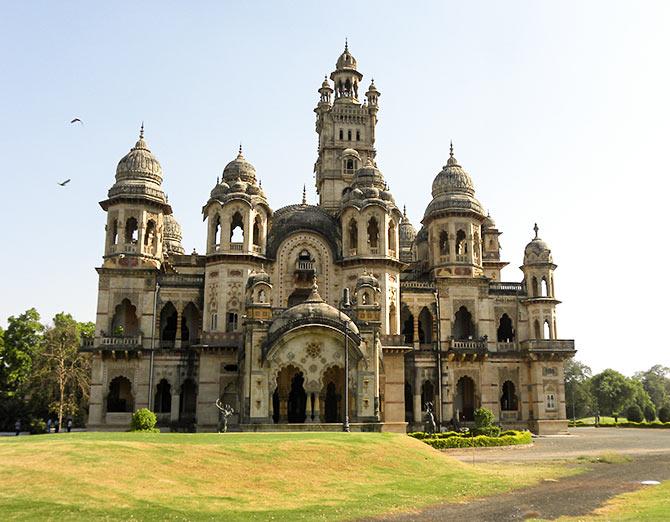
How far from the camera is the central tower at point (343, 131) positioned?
63.0 metres

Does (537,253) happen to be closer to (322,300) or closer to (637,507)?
(322,300)

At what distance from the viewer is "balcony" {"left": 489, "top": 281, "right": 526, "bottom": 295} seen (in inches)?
2167

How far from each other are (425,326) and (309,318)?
17.2 meters

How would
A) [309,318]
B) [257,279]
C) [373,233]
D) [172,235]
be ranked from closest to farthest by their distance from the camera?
[309,318] → [257,279] → [373,233] → [172,235]

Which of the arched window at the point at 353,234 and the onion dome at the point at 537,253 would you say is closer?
the arched window at the point at 353,234

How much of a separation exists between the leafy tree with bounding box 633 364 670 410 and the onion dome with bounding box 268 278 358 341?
302 ft

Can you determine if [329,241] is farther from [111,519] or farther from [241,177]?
[111,519]

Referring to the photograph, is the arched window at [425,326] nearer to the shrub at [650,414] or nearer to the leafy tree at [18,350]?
the leafy tree at [18,350]

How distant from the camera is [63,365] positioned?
183 feet

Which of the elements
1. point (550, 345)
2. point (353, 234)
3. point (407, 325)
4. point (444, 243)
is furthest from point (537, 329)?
point (353, 234)

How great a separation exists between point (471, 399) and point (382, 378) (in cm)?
1198

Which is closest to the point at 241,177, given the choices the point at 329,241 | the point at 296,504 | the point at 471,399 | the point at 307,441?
the point at 329,241

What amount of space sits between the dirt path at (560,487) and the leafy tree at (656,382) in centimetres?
8833

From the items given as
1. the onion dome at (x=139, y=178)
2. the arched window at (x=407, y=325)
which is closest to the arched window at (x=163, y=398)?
the onion dome at (x=139, y=178)
